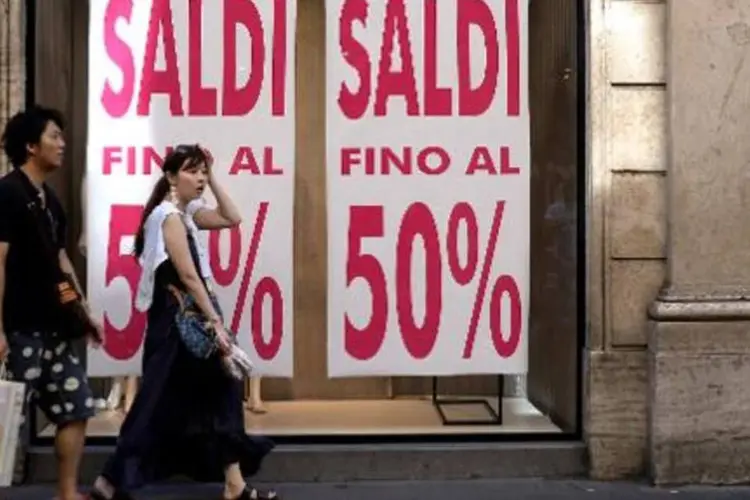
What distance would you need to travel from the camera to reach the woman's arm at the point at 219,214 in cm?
682

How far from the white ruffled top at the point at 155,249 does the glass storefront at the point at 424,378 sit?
0.95m

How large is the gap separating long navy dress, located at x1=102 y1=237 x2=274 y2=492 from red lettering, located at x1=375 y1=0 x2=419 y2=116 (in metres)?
1.61

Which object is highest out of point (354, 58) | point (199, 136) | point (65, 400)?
point (354, 58)

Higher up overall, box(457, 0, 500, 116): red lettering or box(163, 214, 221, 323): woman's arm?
box(457, 0, 500, 116): red lettering

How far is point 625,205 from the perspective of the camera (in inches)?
291

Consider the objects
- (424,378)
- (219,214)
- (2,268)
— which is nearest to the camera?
(2,268)

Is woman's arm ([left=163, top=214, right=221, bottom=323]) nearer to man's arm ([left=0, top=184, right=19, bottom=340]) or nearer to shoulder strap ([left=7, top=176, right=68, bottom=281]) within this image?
shoulder strap ([left=7, top=176, right=68, bottom=281])

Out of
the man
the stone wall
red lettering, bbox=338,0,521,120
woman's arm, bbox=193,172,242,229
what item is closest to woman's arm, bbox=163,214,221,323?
woman's arm, bbox=193,172,242,229

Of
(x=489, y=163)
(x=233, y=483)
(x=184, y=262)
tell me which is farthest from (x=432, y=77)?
(x=233, y=483)

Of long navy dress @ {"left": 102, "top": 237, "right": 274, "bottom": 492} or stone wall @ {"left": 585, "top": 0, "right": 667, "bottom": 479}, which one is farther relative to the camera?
stone wall @ {"left": 585, "top": 0, "right": 667, "bottom": 479}

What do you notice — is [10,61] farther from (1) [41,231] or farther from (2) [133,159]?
(1) [41,231]

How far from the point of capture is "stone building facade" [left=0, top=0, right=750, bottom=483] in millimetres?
7223

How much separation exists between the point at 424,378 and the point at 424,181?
120cm

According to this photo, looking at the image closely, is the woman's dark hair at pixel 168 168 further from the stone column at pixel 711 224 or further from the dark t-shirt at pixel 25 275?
the stone column at pixel 711 224
